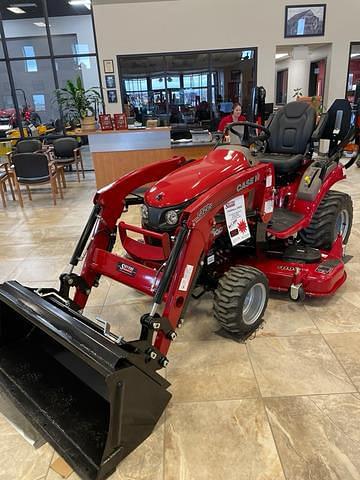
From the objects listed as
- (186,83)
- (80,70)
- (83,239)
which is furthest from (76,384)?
(80,70)

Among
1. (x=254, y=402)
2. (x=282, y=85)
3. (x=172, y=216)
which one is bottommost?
(x=254, y=402)

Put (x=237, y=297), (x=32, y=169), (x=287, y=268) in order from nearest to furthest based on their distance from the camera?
(x=237, y=297), (x=287, y=268), (x=32, y=169)

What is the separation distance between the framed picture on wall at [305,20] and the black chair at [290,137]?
502 cm

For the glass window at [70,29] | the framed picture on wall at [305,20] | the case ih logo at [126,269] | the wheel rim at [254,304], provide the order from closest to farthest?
the case ih logo at [126,269]
the wheel rim at [254,304]
the framed picture on wall at [305,20]
the glass window at [70,29]

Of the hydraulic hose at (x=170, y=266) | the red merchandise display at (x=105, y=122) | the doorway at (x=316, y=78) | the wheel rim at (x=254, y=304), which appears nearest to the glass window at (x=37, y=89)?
the red merchandise display at (x=105, y=122)

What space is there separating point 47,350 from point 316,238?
87.0 inches

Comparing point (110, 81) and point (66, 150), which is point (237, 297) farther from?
point (110, 81)

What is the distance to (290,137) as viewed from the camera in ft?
11.1

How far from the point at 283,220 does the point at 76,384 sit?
186 cm

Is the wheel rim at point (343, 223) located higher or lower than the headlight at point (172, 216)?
lower

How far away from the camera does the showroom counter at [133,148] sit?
19.4 feet

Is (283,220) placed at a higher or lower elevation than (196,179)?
lower

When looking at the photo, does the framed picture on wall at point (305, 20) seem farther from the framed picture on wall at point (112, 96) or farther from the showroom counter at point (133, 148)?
the framed picture on wall at point (112, 96)

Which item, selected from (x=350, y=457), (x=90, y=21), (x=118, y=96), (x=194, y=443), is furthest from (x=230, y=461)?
(x=90, y=21)
